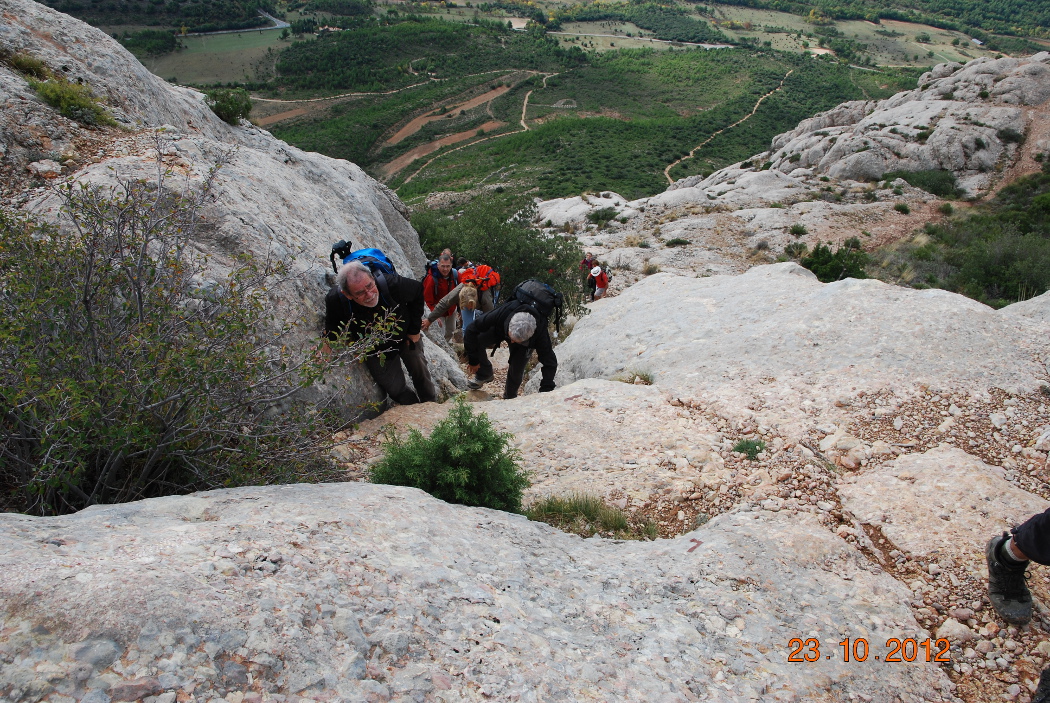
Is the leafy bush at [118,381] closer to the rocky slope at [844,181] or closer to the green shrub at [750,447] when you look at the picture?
the green shrub at [750,447]

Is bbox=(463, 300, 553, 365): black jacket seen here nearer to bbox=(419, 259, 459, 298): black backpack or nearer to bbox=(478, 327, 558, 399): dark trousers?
bbox=(478, 327, 558, 399): dark trousers

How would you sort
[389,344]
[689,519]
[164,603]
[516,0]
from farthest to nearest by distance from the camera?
[516,0] → [389,344] → [689,519] → [164,603]

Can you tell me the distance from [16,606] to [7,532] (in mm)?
632

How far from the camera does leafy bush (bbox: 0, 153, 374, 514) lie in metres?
2.93

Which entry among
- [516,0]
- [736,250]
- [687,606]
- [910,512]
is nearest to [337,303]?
[687,606]

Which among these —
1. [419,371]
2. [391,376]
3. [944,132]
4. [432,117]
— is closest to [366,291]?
[391,376]

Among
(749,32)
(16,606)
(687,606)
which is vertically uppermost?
(749,32)

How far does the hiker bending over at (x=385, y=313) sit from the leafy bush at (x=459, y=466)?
93 cm

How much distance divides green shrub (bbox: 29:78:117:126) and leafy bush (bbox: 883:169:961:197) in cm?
3400

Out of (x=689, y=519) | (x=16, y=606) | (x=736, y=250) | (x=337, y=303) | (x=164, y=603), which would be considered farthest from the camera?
(x=736, y=250)

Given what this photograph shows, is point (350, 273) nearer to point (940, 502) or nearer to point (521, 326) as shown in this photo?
point (521, 326)

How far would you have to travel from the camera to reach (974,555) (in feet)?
12.5

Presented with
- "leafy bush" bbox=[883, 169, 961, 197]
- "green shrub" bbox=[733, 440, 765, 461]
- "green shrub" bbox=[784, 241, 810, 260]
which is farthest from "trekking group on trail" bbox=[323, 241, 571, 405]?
"leafy bush" bbox=[883, 169, 961, 197]

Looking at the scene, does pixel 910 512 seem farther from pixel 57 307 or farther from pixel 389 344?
pixel 57 307
